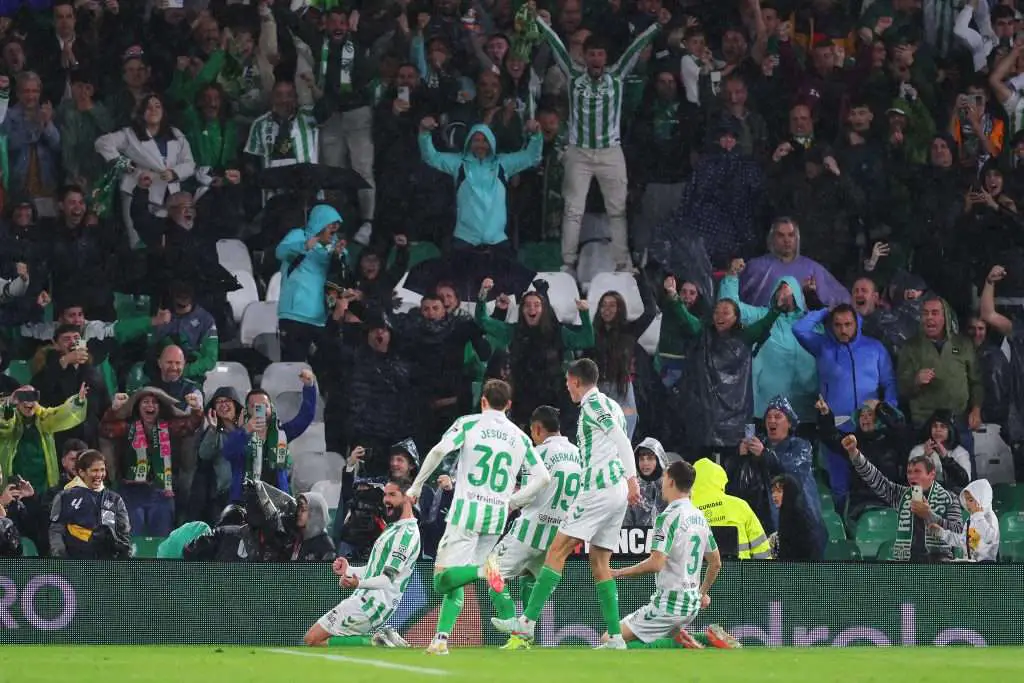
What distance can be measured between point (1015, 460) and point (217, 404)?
745 cm

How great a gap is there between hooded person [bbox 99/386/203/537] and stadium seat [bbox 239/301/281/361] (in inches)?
88.4

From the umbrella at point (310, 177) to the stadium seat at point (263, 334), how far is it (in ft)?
3.89

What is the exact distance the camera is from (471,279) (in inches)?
751

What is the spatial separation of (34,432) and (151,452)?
0.98 meters

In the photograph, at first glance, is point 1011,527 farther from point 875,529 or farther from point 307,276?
point 307,276

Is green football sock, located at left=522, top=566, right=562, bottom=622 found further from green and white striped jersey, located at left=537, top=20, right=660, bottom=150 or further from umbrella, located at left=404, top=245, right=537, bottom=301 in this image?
green and white striped jersey, located at left=537, top=20, right=660, bottom=150

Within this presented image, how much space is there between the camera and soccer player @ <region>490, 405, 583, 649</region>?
14.2 m

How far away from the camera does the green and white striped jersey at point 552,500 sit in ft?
46.6

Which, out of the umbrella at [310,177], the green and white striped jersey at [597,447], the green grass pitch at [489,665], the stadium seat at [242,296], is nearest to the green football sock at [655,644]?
the green grass pitch at [489,665]

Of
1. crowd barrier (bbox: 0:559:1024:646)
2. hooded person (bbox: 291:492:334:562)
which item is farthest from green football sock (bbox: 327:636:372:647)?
hooded person (bbox: 291:492:334:562)

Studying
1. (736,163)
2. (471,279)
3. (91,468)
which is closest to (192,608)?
(91,468)

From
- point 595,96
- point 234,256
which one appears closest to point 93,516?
point 234,256

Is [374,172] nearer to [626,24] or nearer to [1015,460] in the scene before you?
[626,24]

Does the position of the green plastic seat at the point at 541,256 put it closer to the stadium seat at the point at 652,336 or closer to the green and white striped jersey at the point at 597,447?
the stadium seat at the point at 652,336
